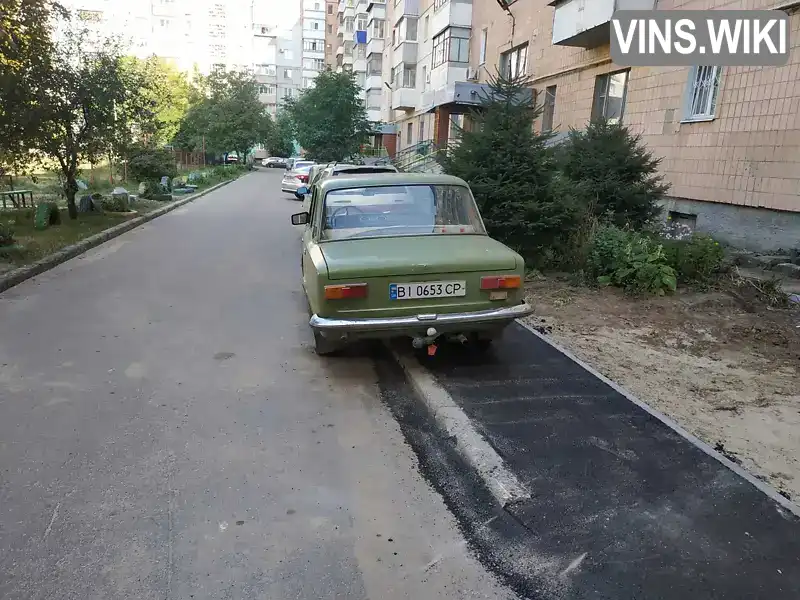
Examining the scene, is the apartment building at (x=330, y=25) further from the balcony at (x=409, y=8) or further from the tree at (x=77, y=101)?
the tree at (x=77, y=101)

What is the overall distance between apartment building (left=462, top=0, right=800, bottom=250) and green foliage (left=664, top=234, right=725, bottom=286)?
264cm

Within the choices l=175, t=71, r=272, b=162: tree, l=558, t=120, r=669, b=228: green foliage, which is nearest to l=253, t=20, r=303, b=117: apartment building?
l=175, t=71, r=272, b=162: tree

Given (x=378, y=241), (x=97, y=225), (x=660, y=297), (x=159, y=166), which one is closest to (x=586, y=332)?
(x=660, y=297)

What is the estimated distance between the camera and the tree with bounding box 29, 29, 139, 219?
12500 millimetres

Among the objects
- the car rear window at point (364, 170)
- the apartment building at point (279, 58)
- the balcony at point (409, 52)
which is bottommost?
the car rear window at point (364, 170)

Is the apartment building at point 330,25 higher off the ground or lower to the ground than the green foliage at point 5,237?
higher

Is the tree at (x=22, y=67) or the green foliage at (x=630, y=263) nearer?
the green foliage at (x=630, y=263)

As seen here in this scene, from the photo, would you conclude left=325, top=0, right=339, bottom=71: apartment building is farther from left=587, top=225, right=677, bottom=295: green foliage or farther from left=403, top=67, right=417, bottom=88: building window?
left=587, top=225, right=677, bottom=295: green foliage

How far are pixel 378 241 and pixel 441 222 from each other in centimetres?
73

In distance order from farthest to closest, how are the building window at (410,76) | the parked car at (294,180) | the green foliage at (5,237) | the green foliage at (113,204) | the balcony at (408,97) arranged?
the building window at (410,76), the balcony at (408,97), the parked car at (294,180), the green foliage at (113,204), the green foliage at (5,237)

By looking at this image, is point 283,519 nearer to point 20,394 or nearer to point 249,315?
point 20,394

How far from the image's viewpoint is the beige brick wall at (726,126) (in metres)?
9.58

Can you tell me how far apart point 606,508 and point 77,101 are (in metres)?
14.1

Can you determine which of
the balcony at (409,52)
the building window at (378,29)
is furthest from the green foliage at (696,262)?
the building window at (378,29)
